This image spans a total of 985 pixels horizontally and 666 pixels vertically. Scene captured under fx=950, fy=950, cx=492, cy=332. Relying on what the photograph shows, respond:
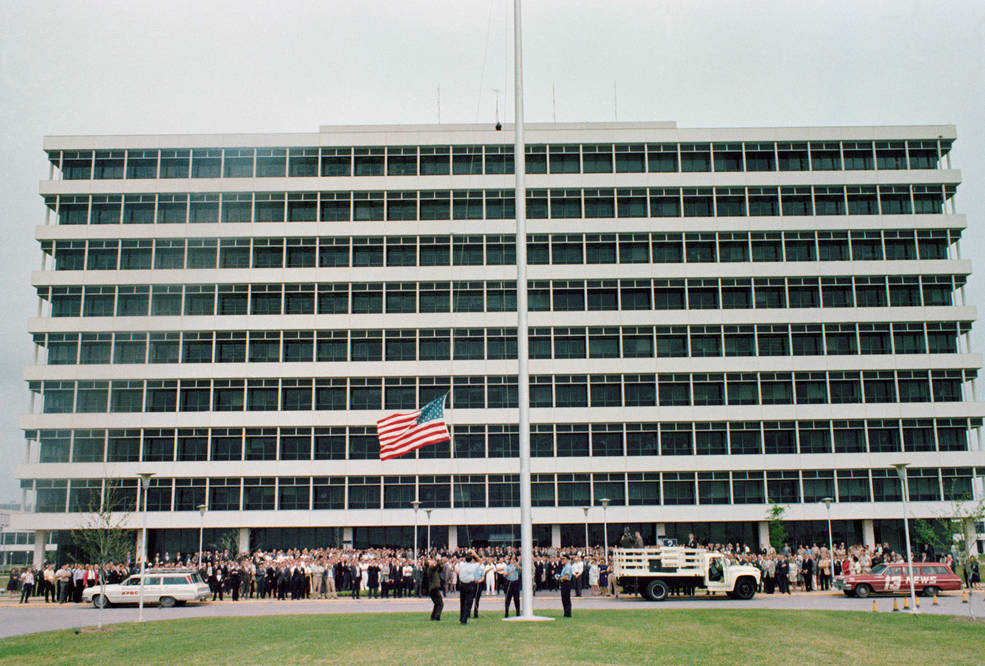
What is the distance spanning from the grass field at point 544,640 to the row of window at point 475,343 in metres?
35.2

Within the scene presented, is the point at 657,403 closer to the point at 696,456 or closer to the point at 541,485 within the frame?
the point at 696,456

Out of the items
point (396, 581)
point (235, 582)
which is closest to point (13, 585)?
point (235, 582)

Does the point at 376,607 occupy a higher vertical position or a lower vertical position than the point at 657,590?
lower

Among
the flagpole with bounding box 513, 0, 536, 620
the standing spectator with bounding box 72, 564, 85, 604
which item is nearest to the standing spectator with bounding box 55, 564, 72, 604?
the standing spectator with bounding box 72, 564, 85, 604

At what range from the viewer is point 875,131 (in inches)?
2596

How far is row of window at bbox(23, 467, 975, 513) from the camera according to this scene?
61062mm

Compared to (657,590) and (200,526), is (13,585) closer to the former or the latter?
(200,526)

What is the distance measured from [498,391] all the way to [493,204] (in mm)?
12960

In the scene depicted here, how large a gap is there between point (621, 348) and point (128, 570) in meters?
33.0

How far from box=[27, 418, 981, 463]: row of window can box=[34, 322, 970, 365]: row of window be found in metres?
4.74

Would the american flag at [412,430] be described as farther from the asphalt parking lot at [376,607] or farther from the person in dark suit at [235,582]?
the person in dark suit at [235,582]

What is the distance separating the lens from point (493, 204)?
65.2 metres

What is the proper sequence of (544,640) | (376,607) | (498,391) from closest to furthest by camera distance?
(544,640) < (376,607) < (498,391)

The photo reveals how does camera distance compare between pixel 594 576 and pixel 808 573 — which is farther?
pixel 594 576
